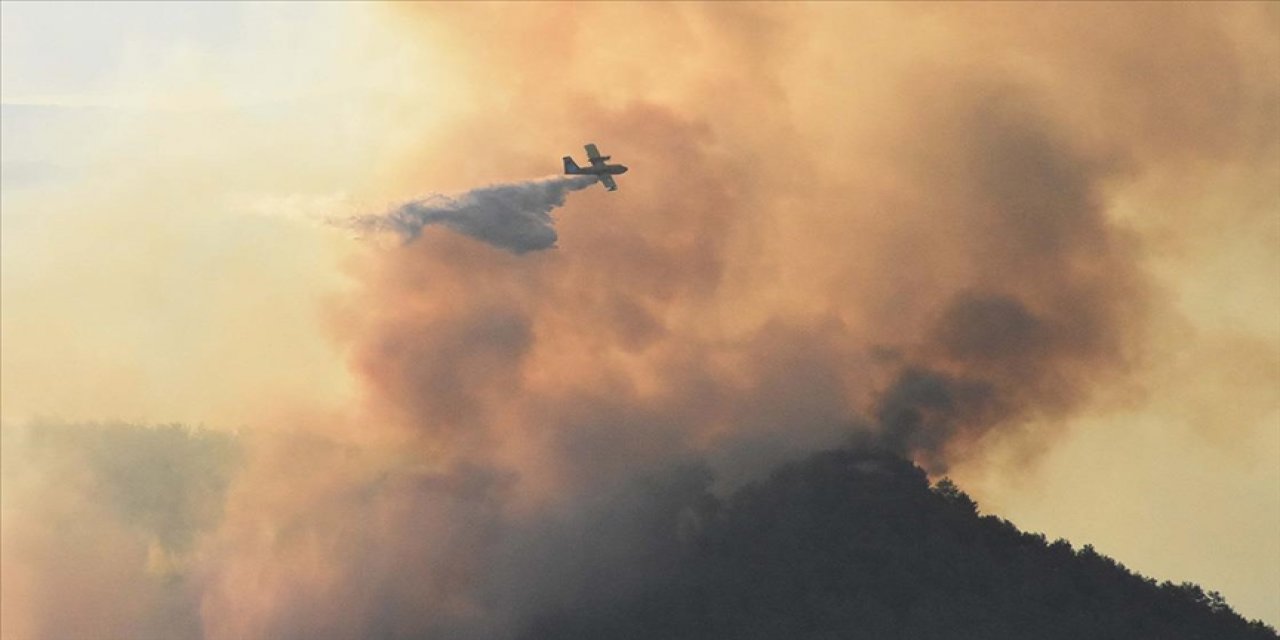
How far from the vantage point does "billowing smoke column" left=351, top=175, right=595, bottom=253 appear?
646ft

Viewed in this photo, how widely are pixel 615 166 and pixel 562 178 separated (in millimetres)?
9742

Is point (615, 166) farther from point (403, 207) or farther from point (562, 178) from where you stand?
point (403, 207)

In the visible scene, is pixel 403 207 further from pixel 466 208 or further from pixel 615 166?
pixel 615 166

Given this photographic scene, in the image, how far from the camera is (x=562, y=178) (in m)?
199

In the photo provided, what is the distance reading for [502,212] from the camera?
19788 centimetres

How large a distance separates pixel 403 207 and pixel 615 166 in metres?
24.7

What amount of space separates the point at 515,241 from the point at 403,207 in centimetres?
1276

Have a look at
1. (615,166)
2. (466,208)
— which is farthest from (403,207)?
(615,166)

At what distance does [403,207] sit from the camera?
19938 cm

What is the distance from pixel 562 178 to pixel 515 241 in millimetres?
8552

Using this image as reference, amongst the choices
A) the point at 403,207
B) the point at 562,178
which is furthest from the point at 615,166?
the point at 403,207

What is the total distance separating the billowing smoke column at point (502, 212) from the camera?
19700 centimetres

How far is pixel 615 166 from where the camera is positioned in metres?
192

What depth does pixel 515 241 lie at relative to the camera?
19900 centimetres
